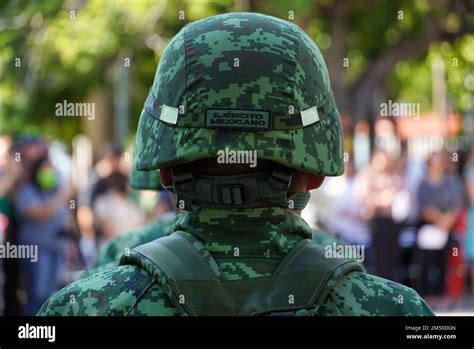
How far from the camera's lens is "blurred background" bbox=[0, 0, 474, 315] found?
970cm

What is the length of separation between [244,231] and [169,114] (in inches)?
11.8

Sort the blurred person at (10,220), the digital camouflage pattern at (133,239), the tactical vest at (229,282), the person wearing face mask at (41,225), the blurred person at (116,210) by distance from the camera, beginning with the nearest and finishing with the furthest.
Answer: the tactical vest at (229,282) < the digital camouflage pattern at (133,239) < the blurred person at (10,220) < the person wearing face mask at (41,225) < the blurred person at (116,210)

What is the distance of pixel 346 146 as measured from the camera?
1006cm

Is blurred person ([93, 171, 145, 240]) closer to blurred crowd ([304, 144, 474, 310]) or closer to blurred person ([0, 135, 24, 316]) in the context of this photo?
blurred person ([0, 135, 24, 316])

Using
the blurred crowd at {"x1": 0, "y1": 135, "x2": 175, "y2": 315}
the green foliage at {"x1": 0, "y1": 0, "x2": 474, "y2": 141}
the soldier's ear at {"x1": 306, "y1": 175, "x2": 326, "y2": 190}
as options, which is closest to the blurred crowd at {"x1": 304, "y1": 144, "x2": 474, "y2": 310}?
the blurred crowd at {"x1": 0, "y1": 135, "x2": 175, "y2": 315}

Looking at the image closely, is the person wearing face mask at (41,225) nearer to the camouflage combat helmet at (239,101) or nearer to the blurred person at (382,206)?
the blurred person at (382,206)

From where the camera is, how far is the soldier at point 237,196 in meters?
2.75

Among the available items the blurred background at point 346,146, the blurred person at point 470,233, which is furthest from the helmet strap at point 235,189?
the blurred person at point 470,233

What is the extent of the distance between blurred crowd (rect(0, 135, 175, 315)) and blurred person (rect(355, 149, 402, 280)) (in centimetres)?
185

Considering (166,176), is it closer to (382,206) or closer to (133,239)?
(133,239)

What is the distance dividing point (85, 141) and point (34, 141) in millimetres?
11338

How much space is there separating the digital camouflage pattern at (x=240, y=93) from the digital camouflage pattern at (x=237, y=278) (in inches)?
5.5

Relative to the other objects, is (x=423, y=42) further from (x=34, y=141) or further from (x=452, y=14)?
(x=34, y=141)

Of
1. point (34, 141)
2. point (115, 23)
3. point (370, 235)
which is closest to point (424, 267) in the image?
point (370, 235)
